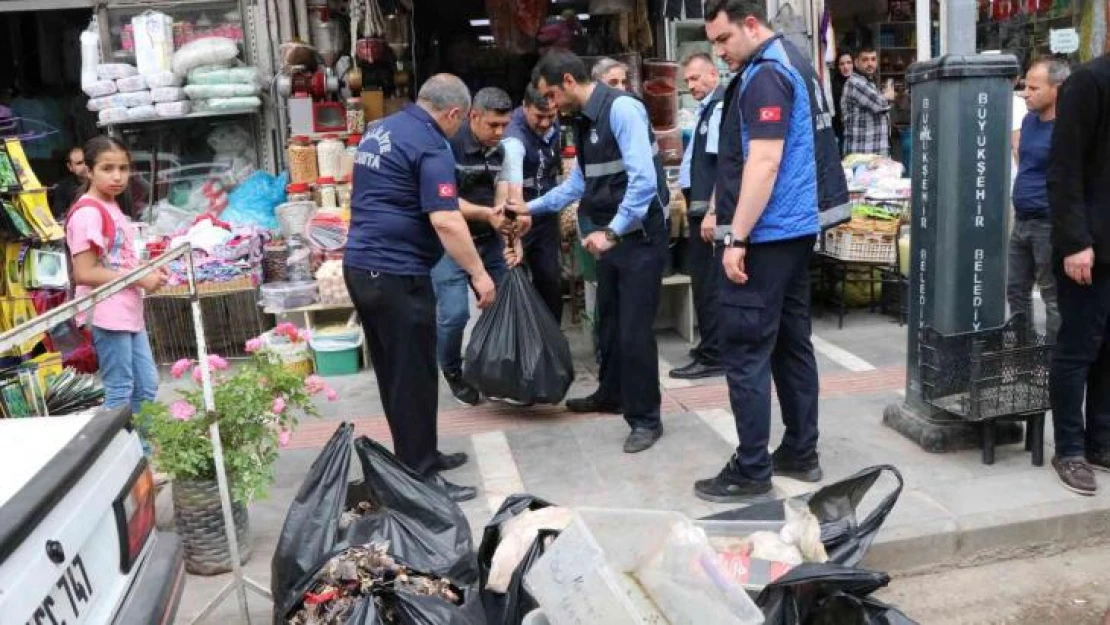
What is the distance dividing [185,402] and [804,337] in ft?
8.53

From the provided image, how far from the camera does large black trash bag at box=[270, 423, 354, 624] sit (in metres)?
3.19

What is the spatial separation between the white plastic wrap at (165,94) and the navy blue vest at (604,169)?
4025mm

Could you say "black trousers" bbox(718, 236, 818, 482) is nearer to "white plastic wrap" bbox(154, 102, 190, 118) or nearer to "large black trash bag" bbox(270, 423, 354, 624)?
"large black trash bag" bbox(270, 423, 354, 624)

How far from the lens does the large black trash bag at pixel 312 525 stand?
10.5 ft

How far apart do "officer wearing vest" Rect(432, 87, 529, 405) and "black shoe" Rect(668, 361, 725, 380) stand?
1297 millimetres

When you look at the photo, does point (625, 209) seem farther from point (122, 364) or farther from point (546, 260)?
point (122, 364)

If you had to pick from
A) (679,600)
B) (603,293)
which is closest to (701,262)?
(603,293)

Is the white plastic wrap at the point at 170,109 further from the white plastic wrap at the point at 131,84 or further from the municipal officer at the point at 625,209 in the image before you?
the municipal officer at the point at 625,209

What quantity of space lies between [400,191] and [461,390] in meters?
2.10

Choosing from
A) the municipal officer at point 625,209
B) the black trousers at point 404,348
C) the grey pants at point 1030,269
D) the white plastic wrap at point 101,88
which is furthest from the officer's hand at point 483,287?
the white plastic wrap at point 101,88

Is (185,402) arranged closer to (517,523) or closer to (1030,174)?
(517,523)

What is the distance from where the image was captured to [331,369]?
22.0 ft

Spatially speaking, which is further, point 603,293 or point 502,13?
point 502,13

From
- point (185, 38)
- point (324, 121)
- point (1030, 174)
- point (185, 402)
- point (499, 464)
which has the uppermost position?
point (185, 38)
